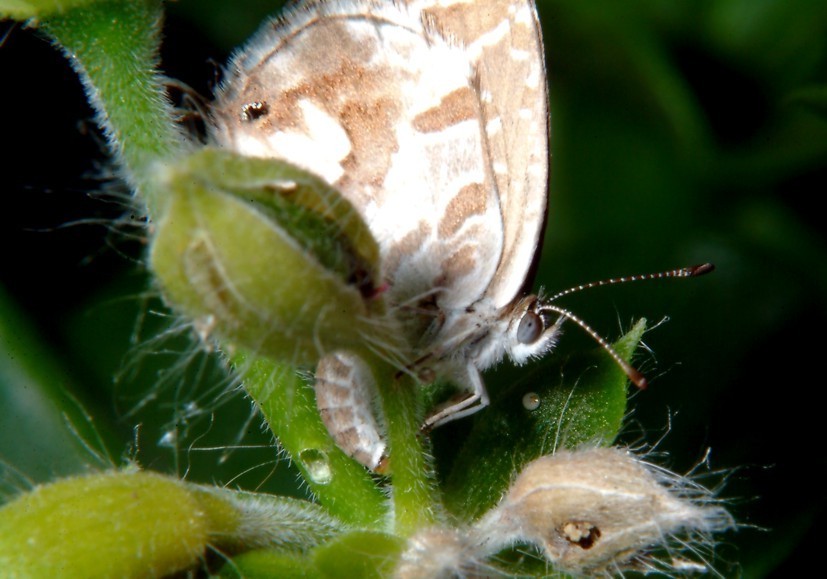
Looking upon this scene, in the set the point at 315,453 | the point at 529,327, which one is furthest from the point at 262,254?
the point at 529,327

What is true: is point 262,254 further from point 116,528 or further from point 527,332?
point 527,332

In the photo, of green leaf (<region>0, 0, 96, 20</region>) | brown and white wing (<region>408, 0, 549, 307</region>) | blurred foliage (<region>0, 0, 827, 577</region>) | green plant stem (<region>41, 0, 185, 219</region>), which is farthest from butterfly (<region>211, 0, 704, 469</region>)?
blurred foliage (<region>0, 0, 827, 577</region>)

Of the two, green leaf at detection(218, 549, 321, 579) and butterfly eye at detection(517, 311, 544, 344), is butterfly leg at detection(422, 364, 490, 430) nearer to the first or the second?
butterfly eye at detection(517, 311, 544, 344)

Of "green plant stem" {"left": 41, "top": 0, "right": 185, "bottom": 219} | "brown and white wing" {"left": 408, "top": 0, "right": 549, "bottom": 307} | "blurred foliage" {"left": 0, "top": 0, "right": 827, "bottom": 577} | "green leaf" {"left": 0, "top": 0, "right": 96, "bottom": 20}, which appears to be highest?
"green leaf" {"left": 0, "top": 0, "right": 96, "bottom": 20}

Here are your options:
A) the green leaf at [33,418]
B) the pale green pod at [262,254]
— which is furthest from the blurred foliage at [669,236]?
the pale green pod at [262,254]

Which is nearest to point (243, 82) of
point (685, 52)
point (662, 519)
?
point (662, 519)

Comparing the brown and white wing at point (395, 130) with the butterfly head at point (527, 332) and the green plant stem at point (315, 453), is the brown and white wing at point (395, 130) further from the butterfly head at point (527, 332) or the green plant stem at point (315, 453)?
the green plant stem at point (315, 453)
